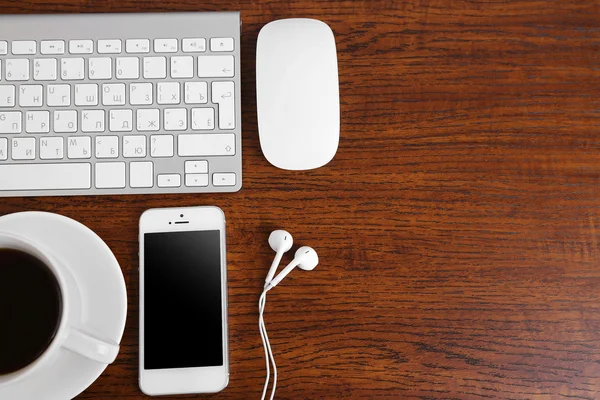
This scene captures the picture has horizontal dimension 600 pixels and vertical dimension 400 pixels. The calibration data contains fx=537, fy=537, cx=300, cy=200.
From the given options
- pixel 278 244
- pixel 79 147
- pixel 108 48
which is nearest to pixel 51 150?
pixel 79 147

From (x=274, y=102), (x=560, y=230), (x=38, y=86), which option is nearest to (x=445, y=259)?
(x=560, y=230)

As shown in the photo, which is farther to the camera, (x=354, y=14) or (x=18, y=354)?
(x=354, y=14)

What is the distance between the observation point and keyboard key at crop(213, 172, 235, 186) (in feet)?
1.98

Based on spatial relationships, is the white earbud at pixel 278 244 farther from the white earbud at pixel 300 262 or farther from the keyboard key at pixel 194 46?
the keyboard key at pixel 194 46

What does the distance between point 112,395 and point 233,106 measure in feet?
1.13

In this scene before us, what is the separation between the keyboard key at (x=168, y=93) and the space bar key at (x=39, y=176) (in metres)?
0.12

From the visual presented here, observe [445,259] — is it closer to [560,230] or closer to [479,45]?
[560,230]

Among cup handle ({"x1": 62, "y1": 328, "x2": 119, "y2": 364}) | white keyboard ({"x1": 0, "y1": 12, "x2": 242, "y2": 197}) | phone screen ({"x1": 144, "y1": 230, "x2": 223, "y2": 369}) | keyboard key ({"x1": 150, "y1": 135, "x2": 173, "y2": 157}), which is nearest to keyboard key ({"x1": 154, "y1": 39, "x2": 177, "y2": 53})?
white keyboard ({"x1": 0, "y1": 12, "x2": 242, "y2": 197})

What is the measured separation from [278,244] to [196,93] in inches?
7.7

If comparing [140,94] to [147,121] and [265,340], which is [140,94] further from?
[265,340]

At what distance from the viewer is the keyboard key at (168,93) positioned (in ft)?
2.00

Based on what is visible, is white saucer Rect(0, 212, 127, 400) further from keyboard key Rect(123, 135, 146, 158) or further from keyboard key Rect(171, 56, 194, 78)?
keyboard key Rect(171, 56, 194, 78)

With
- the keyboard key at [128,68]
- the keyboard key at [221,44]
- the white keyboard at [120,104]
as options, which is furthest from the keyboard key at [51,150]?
the keyboard key at [221,44]

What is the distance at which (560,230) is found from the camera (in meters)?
0.62
